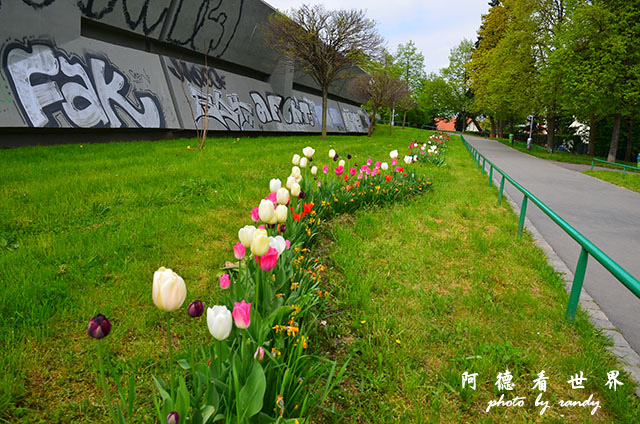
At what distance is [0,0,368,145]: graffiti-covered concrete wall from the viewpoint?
8820mm

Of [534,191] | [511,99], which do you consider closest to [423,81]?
[511,99]

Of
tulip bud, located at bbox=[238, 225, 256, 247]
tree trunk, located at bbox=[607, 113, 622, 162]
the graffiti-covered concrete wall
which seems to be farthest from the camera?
tree trunk, located at bbox=[607, 113, 622, 162]

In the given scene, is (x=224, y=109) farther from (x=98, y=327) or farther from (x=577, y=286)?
(x=98, y=327)

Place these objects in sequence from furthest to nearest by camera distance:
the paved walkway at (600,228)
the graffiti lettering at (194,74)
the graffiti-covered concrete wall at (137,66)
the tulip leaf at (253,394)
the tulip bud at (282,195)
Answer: the graffiti lettering at (194,74)
the graffiti-covered concrete wall at (137,66)
the paved walkway at (600,228)
the tulip bud at (282,195)
the tulip leaf at (253,394)

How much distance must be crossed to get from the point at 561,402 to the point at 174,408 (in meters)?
2.20

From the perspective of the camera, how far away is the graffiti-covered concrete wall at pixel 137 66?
28.9ft

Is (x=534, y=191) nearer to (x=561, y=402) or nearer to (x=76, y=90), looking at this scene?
(x=561, y=402)

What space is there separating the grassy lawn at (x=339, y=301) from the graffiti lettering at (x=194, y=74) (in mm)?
9430

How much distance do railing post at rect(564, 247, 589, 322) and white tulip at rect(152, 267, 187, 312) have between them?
10.0 feet

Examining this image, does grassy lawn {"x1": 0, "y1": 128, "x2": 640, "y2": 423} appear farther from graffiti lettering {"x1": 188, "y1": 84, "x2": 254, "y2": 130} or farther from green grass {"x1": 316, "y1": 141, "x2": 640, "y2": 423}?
graffiti lettering {"x1": 188, "y1": 84, "x2": 254, "y2": 130}

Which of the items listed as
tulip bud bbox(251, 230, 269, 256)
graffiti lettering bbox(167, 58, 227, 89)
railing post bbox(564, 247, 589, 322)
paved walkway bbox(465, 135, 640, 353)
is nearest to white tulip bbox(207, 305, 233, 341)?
tulip bud bbox(251, 230, 269, 256)

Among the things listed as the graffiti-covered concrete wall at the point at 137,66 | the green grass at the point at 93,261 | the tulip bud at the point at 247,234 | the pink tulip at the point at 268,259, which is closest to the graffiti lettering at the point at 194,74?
the graffiti-covered concrete wall at the point at 137,66

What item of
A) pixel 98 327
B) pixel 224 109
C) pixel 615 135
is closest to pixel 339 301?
pixel 98 327

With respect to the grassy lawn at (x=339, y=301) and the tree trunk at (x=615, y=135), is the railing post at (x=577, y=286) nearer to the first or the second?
the grassy lawn at (x=339, y=301)
